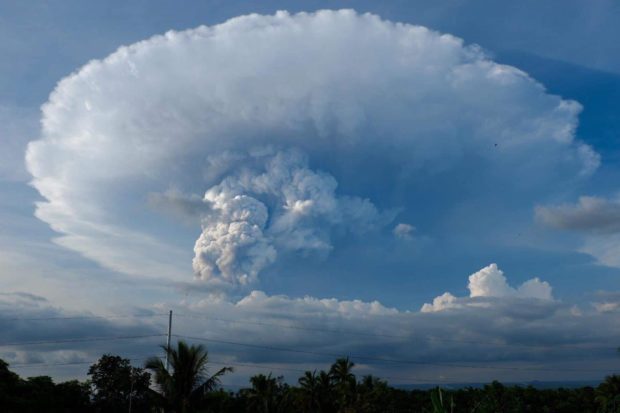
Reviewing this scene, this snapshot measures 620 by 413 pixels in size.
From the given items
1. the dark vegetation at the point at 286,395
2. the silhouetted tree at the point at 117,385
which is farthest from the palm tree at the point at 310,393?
the silhouetted tree at the point at 117,385

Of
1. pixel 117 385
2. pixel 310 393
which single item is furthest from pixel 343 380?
pixel 117 385

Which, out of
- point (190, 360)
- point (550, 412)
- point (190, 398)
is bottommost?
point (550, 412)

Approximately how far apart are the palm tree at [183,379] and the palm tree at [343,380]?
4346 cm

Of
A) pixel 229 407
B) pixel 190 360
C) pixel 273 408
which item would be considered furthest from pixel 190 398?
pixel 229 407

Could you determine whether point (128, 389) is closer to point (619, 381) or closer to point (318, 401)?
point (318, 401)

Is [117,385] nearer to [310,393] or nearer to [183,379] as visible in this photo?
[310,393]

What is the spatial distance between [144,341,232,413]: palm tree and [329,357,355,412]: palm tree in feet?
143

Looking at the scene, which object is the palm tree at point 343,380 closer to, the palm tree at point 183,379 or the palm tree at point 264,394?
the palm tree at point 264,394

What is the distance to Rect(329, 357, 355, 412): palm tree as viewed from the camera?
7750 cm

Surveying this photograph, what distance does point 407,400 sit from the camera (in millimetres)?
102812

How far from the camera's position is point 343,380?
3255 inches

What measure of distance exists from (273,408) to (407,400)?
115 ft

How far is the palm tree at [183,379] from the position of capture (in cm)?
3591

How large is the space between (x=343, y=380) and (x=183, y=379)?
49.9 metres
